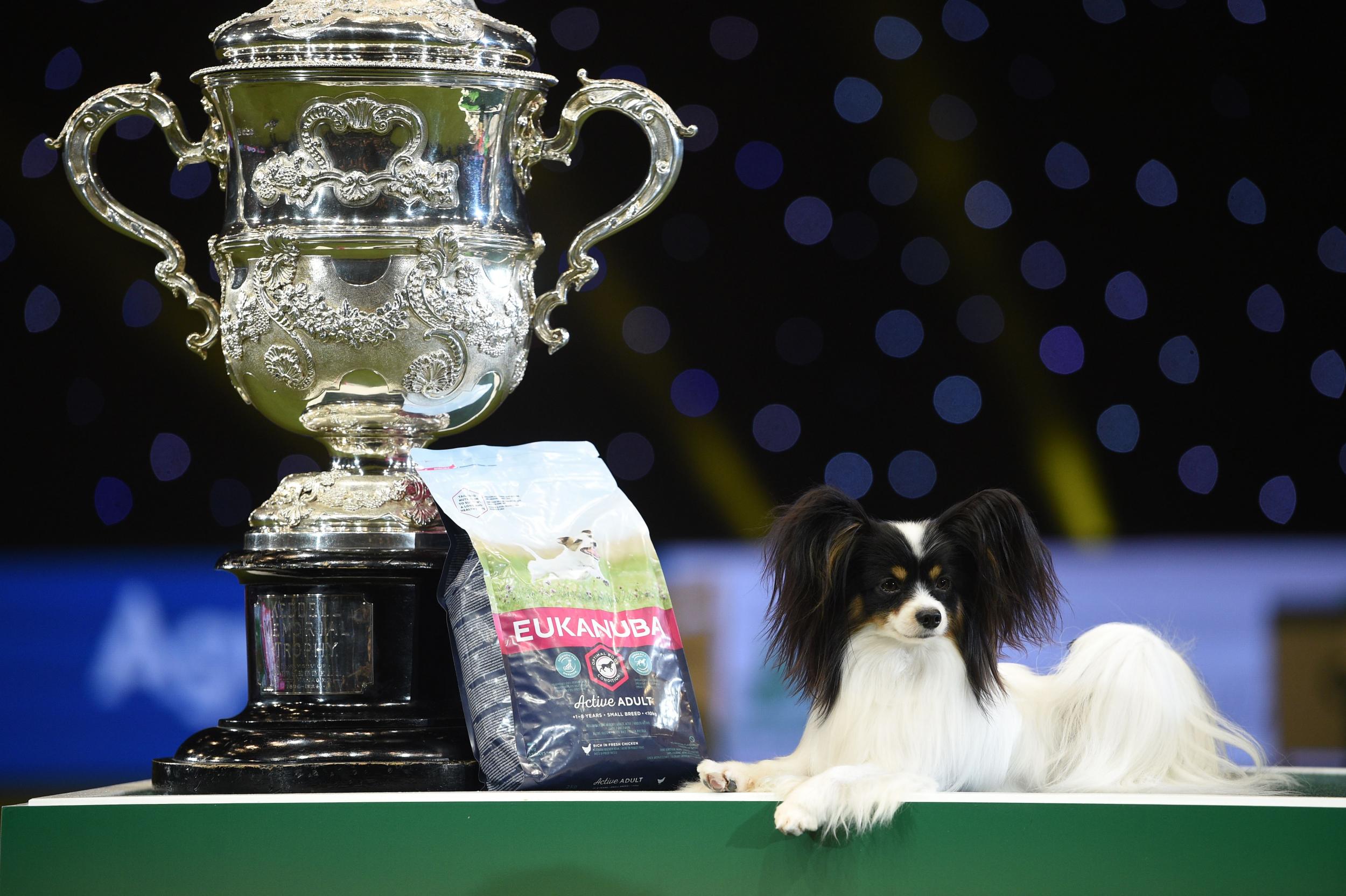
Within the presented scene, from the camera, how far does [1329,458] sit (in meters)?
2.83

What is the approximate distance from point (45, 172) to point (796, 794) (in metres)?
2.10

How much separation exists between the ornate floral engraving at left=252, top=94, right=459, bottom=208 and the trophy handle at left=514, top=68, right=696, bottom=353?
133mm

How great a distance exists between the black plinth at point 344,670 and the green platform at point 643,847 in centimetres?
12

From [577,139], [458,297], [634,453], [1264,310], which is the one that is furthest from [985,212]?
[458,297]

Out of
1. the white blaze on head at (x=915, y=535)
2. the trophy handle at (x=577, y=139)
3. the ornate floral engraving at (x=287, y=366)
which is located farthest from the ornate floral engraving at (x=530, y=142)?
the white blaze on head at (x=915, y=535)

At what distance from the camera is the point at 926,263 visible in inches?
113

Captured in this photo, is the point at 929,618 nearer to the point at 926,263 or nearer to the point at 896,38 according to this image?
the point at 926,263

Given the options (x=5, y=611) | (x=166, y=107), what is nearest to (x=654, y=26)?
(x=166, y=107)

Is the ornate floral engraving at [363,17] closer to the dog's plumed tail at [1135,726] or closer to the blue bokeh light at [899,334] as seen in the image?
the dog's plumed tail at [1135,726]

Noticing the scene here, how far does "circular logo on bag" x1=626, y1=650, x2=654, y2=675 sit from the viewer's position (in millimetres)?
1604

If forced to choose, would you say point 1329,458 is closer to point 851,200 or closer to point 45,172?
point 851,200

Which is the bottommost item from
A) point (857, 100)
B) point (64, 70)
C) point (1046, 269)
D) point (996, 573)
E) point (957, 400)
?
point (996, 573)

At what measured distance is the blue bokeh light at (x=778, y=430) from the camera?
2889mm

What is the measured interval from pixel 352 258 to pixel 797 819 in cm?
74
